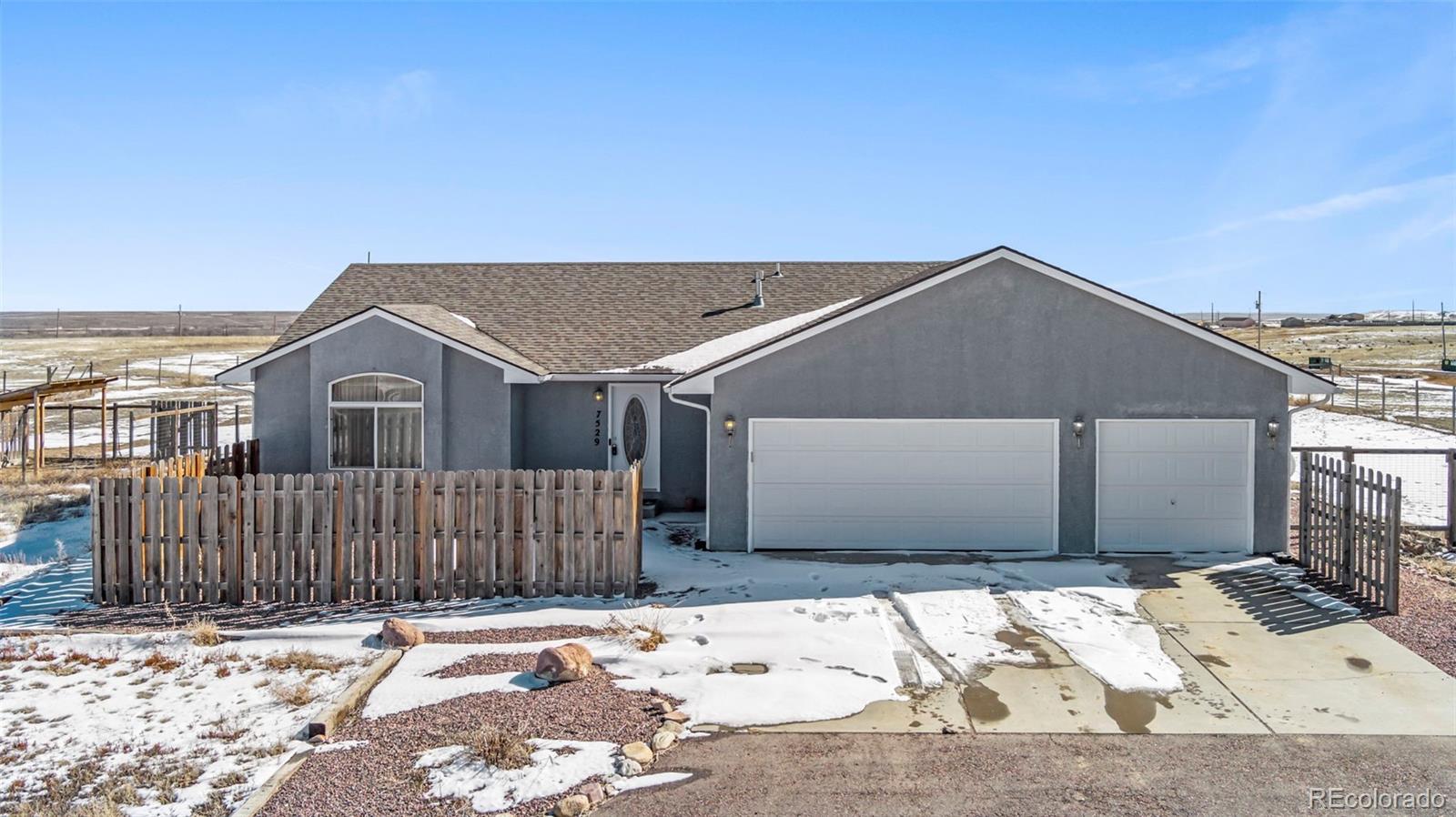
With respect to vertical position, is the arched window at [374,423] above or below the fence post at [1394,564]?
above

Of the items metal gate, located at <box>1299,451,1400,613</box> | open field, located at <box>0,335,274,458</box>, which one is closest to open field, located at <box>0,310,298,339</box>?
open field, located at <box>0,335,274,458</box>

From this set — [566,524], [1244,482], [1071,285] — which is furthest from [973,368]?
[566,524]

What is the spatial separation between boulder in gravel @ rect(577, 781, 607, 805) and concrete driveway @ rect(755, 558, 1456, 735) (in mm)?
1425

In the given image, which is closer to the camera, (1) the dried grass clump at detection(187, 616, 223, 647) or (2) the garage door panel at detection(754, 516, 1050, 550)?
(1) the dried grass clump at detection(187, 616, 223, 647)

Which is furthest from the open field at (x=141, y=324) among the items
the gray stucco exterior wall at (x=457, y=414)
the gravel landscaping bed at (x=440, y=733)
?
the gravel landscaping bed at (x=440, y=733)

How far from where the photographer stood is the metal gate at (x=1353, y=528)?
8992 mm

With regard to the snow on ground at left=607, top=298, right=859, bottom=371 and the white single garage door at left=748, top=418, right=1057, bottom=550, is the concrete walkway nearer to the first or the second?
the white single garage door at left=748, top=418, right=1057, bottom=550

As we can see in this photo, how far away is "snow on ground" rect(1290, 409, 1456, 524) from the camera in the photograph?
569 inches

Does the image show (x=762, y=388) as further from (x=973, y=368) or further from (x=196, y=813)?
(x=196, y=813)

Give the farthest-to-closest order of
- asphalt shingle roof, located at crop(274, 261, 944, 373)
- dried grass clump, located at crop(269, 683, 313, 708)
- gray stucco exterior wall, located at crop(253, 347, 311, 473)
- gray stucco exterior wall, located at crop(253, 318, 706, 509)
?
1. asphalt shingle roof, located at crop(274, 261, 944, 373)
2. gray stucco exterior wall, located at crop(253, 347, 311, 473)
3. gray stucco exterior wall, located at crop(253, 318, 706, 509)
4. dried grass clump, located at crop(269, 683, 313, 708)

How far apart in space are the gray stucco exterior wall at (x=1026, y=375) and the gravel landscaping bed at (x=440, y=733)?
531 centimetres

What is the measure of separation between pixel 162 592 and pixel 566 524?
4105 millimetres

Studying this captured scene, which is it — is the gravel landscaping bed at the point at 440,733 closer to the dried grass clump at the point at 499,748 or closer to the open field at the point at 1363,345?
the dried grass clump at the point at 499,748

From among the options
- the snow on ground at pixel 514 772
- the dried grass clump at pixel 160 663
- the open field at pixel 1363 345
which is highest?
the open field at pixel 1363 345
